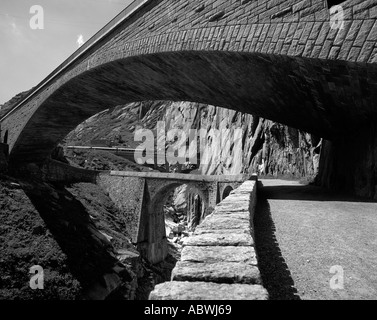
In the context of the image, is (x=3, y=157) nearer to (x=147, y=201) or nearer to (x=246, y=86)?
(x=147, y=201)

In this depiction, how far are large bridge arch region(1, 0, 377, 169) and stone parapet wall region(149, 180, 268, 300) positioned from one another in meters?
3.58

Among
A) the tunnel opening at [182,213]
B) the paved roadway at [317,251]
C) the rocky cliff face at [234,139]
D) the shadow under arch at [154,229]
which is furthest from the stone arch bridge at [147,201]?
the paved roadway at [317,251]

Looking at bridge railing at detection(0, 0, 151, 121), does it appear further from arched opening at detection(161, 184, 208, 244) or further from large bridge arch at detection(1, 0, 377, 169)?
arched opening at detection(161, 184, 208, 244)

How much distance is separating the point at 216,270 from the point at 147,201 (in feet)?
78.9

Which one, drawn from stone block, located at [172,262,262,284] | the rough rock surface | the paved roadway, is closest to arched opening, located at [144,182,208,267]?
the paved roadway

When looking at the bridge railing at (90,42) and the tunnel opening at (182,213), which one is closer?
the bridge railing at (90,42)

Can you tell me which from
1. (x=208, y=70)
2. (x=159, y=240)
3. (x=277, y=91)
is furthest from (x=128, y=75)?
(x=159, y=240)

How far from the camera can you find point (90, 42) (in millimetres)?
12891

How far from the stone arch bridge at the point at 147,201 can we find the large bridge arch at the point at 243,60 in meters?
11.2

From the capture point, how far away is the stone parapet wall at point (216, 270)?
75.5 inches

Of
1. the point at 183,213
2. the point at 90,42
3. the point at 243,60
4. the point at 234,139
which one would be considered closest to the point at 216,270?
the point at 243,60

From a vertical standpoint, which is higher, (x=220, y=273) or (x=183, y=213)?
(x=220, y=273)

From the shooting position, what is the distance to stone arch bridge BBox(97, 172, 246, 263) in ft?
81.3

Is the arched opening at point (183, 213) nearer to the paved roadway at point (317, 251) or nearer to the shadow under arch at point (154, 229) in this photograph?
the shadow under arch at point (154, 229)
